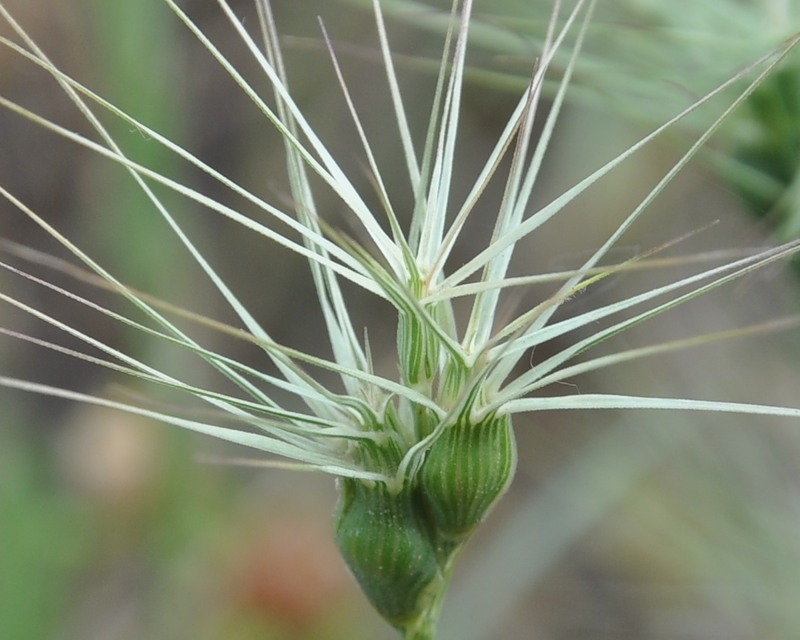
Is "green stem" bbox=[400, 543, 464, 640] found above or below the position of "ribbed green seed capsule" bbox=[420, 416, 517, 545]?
below

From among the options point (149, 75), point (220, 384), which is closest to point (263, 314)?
point (220, 384)

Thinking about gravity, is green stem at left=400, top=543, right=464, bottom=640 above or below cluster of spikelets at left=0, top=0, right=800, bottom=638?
below

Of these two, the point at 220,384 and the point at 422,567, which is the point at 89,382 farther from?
the point at 422,567

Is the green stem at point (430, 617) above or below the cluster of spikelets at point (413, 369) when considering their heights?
below
